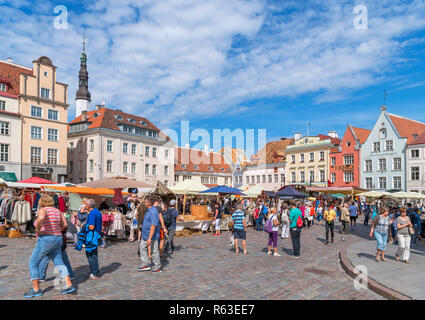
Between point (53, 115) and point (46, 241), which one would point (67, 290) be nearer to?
point (46, 241)

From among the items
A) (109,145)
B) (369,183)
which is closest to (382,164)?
A: (369,183)

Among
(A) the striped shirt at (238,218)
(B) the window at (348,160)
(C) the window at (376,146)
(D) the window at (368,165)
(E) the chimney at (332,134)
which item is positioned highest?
(E) the chimney at (332,134)

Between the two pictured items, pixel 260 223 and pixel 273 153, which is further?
pixel 273 153

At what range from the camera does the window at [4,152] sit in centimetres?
3612

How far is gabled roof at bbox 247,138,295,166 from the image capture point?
59472 millimetres

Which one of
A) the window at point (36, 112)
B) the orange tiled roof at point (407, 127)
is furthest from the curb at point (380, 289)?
the orange tiled roof at point (407, 127)

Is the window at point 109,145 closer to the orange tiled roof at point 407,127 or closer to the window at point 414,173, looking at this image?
the orange tiled roof at point 407,127

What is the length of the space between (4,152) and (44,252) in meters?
35.6

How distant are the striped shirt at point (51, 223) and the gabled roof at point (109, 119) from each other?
44186 mm

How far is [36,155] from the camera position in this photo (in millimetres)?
39000

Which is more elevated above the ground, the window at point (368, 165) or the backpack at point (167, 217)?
the window at point (368, 165)

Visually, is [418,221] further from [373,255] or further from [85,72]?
[85,72]

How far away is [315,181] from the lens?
175 feet

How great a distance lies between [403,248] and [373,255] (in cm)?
129
